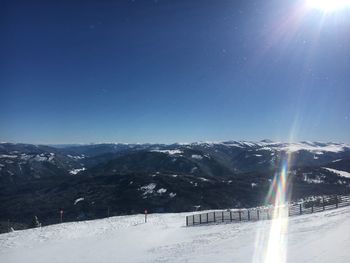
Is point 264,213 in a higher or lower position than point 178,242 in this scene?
higher

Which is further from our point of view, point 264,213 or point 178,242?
point 264,213

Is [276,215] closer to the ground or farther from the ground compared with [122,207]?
farther from the ground

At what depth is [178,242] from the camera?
1093 inches

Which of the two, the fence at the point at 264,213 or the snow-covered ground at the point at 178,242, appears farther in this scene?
the fence at the point at 264,213

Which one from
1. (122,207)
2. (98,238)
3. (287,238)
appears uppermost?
(287,238)

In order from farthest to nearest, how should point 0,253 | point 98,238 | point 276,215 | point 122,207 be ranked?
point 122,207 < point 276,215 < point 98,238 < point 0,253

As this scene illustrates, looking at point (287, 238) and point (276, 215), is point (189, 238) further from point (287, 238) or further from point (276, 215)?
point (276, 215)

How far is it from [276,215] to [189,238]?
11.5m

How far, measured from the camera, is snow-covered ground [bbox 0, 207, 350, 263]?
19.8 meters

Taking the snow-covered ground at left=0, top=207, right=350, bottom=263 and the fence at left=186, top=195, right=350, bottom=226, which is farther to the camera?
the fence at left=186, top=195, right=350, bottom=226

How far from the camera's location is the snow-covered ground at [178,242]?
781 inches

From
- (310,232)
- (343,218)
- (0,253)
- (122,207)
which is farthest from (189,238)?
(122,207)

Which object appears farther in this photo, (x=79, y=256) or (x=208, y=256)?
(x=79, y=256)

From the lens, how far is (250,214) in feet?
126
